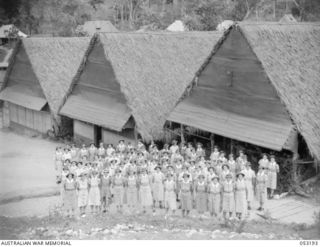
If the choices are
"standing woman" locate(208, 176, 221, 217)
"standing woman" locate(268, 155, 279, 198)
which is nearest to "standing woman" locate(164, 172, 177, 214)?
"standing woman" locate(208, 176, 221, 217)

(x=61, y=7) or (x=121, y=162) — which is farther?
(x=61, y=7)

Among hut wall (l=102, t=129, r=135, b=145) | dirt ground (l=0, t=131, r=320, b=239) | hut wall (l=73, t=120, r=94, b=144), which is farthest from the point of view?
hut wall (l=73, t=120, r=94, b=144)

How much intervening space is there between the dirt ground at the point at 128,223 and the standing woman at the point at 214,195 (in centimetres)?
37

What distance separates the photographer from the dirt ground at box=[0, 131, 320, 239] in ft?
36.9

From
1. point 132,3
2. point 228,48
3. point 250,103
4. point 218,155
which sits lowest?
point 218,155

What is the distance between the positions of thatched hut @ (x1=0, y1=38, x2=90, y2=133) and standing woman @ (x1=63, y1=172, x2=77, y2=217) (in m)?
10.8

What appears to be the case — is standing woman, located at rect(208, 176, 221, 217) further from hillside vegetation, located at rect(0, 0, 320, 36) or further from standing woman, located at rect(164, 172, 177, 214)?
hillside vegetation, located at rect(0, 0, 320, 36)

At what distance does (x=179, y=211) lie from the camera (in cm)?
1421

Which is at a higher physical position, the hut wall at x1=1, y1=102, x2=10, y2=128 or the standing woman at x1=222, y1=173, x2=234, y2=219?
the standing woman at x1=222, y1=173, x2=234, y2=219

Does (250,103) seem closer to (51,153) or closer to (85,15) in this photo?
(51,153)

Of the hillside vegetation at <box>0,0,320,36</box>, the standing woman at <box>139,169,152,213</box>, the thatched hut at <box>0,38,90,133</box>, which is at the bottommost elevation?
the standing woman at <box>139,169,152,213</box>

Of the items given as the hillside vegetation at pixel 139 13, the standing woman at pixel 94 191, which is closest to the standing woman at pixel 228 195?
the standing woman at pixel 94 191

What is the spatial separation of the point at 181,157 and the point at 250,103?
3.22m

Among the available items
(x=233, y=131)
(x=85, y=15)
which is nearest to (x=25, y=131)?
(x=233, y=131)
